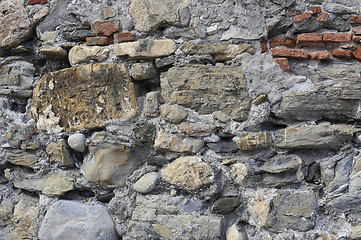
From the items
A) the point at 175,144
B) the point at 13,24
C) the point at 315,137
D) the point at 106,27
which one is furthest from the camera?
the point at 13,24

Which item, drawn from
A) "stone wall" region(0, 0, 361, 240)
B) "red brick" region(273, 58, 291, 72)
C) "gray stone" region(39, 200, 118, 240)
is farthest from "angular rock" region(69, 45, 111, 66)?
"red brick" region(273, 58, 291, 72)

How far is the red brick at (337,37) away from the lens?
1233 mm

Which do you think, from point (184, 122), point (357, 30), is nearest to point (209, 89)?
point (184, 122)

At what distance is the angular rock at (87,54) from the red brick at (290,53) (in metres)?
0.89

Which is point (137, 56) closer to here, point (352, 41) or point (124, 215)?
point (124, 215)

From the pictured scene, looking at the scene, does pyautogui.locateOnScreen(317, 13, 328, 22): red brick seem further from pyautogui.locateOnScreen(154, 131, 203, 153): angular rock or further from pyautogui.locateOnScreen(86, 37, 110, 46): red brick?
pyautogui.locateOnScreen(86, 37, 110, 46): red brick

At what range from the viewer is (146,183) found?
135 cm

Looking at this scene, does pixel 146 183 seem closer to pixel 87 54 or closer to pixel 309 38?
pixel 87 54

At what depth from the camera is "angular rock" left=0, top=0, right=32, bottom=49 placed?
5.14ft

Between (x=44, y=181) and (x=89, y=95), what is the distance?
0.57 metres

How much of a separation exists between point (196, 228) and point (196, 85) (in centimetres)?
72

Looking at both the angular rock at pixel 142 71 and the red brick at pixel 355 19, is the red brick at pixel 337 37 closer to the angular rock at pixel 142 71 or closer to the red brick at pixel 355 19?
the red brick at pixel 355 19

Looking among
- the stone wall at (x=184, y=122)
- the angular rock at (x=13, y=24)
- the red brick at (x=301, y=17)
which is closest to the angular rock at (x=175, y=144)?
the stone wall at (x=184, y=122)

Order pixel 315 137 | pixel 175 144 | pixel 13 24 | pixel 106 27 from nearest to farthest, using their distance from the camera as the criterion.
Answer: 1. pixel 315 137
2. pixel 175 144
3. pixel 106 27
4. pixel 13 24
